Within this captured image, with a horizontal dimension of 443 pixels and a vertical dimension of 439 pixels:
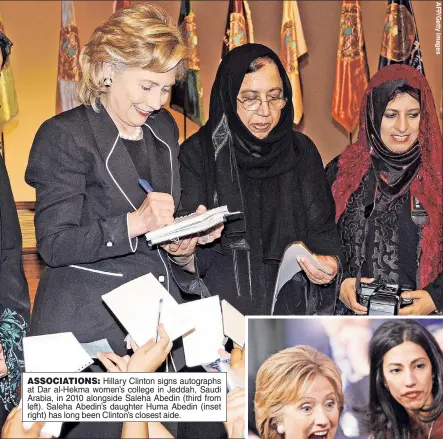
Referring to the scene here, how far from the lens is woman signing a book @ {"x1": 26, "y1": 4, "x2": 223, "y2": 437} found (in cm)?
193

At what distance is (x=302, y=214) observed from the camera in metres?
2.38

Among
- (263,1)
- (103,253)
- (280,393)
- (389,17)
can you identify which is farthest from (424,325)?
(263,1)

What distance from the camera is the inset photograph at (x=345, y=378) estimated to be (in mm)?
1893

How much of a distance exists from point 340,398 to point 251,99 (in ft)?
2.99

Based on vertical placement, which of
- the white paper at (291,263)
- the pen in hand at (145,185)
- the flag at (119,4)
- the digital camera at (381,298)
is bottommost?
the digital camera at (381,298)

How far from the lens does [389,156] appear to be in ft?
8.74

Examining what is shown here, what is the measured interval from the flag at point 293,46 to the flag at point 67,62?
4.74 ft

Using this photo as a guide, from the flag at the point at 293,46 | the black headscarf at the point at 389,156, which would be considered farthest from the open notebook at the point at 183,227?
the flag at the point at 293,46

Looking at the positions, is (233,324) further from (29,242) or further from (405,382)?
(29,242)

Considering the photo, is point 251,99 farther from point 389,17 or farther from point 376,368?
point 389,17

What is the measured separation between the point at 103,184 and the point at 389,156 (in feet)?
3.56

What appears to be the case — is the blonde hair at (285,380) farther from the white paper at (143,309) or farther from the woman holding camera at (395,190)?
the woman holding camera at (395,190)

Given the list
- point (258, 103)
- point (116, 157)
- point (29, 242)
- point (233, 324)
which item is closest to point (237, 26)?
point (29, 242)

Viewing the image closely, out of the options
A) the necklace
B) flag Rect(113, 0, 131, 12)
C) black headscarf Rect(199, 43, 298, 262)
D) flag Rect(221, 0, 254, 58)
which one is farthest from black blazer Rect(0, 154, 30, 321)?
flag Rect(113, 0, 131, 12)
